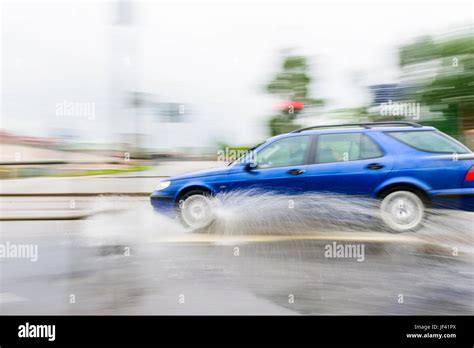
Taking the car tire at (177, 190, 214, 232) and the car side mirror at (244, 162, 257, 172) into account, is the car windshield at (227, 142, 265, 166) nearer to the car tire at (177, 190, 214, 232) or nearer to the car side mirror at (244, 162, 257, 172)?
the car side mirror at (244, 162, 257, 172)

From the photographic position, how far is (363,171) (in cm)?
500

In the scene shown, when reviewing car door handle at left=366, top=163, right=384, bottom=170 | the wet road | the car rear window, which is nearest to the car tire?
the wet road

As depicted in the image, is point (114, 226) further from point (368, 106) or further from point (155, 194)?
point (368, 106)

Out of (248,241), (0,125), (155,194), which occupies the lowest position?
(248,241)

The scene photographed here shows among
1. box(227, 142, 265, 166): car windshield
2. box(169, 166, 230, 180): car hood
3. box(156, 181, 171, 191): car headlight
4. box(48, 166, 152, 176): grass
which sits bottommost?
box(156, 181, 171, 191): car headlight

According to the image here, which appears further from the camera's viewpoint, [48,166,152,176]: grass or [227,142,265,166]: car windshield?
[48,166,152,176]: grass

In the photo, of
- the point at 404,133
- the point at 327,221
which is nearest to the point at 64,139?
the point at 327,221

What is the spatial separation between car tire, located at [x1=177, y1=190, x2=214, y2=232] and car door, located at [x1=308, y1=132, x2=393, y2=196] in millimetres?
1091

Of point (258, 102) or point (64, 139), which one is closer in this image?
point (258, 102)

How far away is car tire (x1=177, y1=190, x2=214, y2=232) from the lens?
16.7ft

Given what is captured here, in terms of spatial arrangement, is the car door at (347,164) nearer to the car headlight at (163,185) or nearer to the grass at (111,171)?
the car headlight at (163,185)

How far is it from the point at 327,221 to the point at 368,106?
1.19 metres

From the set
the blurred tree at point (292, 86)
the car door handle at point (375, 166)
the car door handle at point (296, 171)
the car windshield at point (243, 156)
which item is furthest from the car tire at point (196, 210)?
the car door handle at point (375, 166)

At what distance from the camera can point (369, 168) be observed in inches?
198
